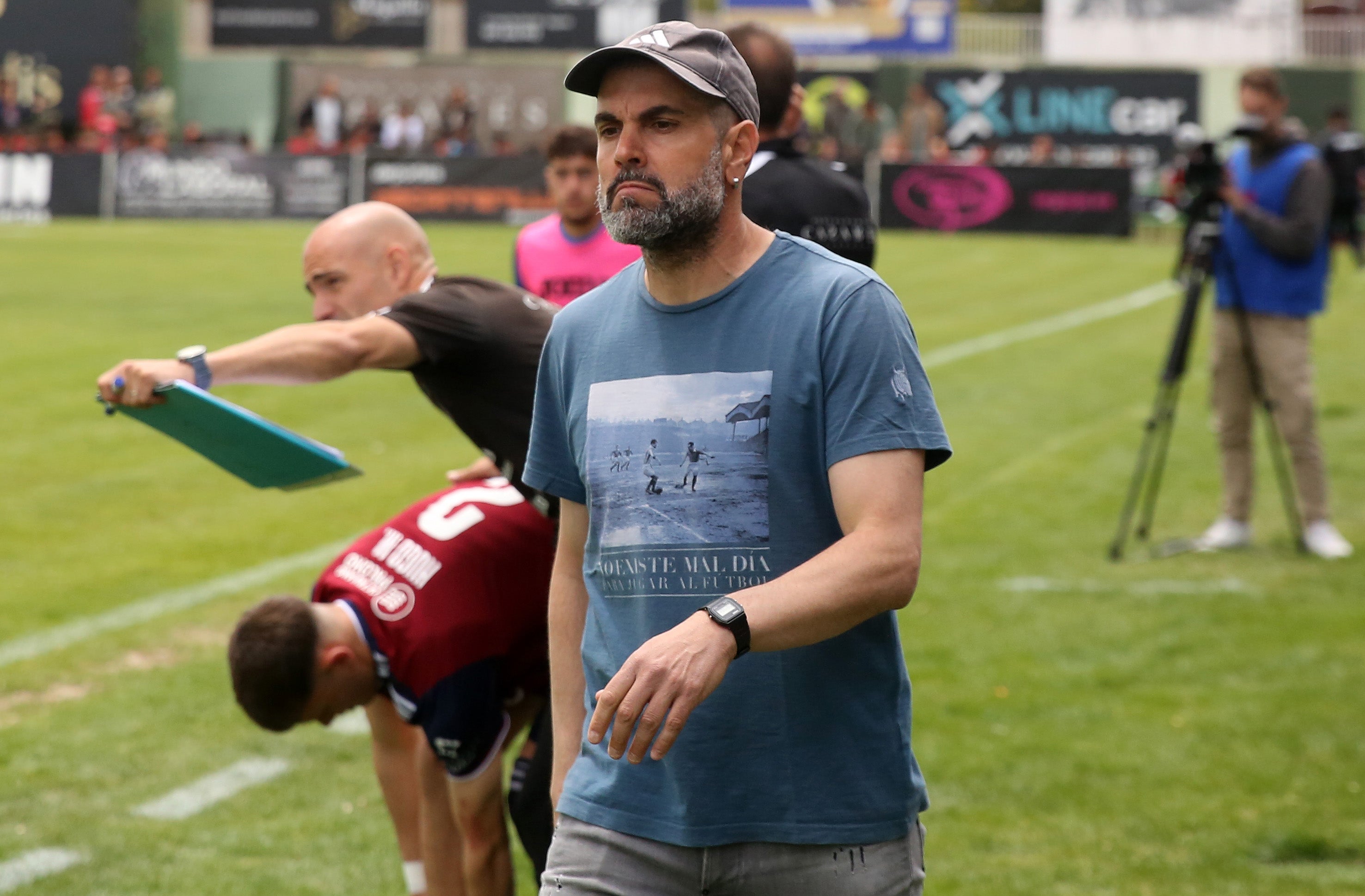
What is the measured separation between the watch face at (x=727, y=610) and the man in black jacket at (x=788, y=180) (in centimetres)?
267

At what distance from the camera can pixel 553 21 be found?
44.1 metres

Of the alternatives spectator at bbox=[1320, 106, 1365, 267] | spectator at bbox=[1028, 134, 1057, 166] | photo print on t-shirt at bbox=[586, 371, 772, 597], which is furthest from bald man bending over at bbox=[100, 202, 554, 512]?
spectator at bbox=[1028, 134, 1057, 166]

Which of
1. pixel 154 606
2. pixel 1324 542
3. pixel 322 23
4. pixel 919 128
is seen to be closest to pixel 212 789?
pixel 154 606

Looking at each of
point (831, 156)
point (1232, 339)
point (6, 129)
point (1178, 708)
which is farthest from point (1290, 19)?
point (1178, 708)

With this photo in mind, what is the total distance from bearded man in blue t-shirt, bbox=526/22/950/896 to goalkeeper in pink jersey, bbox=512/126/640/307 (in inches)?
149

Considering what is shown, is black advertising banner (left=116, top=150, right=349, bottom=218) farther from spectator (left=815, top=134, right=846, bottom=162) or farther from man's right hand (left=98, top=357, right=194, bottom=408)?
man's right hand (left=98, top=357, right=194, bottom=408)

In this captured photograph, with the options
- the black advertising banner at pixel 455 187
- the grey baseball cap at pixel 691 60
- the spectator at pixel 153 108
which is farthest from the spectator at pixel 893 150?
the grey baseball cap at pixel 691 60

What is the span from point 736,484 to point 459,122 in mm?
37094

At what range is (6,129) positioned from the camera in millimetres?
37344

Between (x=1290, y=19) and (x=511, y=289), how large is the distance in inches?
1757

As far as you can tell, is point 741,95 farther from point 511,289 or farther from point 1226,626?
point 1226,626

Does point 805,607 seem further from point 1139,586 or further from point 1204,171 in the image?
point 1204,171

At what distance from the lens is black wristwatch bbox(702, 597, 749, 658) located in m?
2.55

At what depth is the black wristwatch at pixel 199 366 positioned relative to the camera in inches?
146
